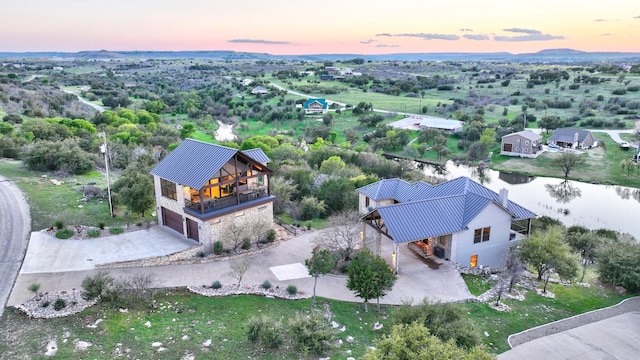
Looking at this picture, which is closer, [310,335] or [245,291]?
[310,335]

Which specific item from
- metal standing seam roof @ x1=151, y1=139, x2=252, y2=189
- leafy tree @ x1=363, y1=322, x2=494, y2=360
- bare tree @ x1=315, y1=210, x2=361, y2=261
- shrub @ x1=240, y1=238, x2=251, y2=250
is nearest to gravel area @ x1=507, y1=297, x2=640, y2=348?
leafy tree @ x1=363, y1=322, x2=494, y2=360

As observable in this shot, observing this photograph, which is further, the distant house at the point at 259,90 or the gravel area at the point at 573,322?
the distant house at the point at 259,90

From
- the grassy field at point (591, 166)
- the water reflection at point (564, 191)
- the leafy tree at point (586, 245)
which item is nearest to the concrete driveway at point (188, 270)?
the leafy tree at point (586, 245)

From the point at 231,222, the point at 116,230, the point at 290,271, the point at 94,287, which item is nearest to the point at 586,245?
the point at 290,271

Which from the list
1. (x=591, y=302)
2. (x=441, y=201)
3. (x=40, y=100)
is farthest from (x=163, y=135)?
(x=591, y=302)

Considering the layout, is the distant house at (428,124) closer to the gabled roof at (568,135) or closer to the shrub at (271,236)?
the gabled roof at (568,135)

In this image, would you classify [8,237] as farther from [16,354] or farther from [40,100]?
[40,100]

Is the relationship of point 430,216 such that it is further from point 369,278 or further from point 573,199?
point 573,199
